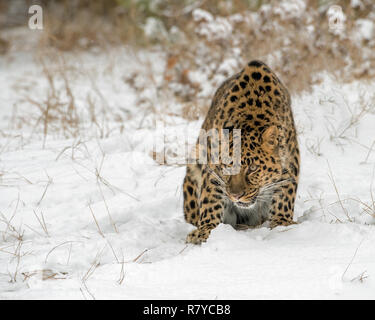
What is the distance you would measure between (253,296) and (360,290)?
0.59 m

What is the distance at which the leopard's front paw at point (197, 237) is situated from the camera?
4027mm

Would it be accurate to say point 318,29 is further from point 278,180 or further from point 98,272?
point 98,272

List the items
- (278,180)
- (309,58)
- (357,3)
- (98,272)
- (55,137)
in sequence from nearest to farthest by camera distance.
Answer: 1. (98,272)
2. (278,180)
3. (55,137)
4. (309,58)
5. (357,3)

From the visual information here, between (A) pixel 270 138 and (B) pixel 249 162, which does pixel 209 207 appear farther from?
(A) pixel 270 138

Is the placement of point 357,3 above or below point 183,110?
above

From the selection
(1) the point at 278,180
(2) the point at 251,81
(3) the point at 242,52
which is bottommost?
(1) the point at 278,180

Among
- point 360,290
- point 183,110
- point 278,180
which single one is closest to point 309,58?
point 183,110

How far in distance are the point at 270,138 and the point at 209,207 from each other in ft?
2.76

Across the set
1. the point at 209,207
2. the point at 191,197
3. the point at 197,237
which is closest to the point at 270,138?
the point at 209,207

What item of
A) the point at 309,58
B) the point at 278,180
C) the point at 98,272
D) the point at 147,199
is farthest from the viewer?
the point at 309,58

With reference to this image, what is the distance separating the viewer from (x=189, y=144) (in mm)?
5965

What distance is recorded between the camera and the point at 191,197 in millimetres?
4602
